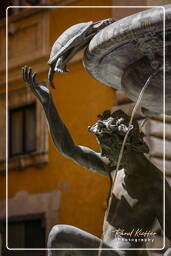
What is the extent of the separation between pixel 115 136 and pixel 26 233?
8728 mm

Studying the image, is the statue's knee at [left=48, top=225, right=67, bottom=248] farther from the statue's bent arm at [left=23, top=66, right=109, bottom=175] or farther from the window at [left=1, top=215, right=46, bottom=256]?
the window at [left=1, top=215, right=46, bottom=256]

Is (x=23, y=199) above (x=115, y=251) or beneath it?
beneath

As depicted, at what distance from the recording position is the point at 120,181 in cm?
600

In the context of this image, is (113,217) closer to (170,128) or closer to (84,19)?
(170,128)

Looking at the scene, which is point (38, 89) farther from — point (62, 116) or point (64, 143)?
point (62, 116)

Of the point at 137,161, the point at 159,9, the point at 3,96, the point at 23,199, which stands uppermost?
the point at 159,9

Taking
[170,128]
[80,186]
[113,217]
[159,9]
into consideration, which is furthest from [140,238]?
[80,186]

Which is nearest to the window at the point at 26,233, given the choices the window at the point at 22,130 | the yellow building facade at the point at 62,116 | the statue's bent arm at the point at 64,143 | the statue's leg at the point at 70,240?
the yellow building facade at the point at 62,116

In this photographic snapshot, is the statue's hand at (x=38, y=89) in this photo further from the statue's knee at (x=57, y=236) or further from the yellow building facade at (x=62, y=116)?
the yellow building facade at (x=62, y=116)

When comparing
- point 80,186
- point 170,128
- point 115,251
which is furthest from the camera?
point 80,186

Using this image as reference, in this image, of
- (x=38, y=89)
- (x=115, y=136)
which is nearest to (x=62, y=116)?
(x=38, y=89)

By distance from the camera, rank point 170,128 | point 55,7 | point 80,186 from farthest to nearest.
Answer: point 55,7, point 80,186, point 170,128

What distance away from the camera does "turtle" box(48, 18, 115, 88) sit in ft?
21.1

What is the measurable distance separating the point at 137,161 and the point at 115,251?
527mm
